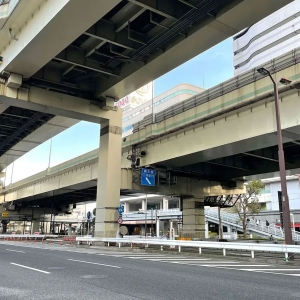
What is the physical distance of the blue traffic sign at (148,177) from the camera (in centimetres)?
2714

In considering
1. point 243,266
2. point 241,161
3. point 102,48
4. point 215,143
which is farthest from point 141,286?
point 241,161

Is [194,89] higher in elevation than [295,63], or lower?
higher

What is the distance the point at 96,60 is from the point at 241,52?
100 meters

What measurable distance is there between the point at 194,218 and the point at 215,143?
52.5 ft

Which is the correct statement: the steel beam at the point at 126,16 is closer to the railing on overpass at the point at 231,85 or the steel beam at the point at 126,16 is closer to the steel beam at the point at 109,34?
the steel beam at the point at 109,34

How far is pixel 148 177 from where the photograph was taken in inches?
1083

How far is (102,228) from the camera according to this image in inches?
988

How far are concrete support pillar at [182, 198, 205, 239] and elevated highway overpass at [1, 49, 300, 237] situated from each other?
15 cm

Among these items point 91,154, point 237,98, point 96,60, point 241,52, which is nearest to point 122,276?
point 237,98

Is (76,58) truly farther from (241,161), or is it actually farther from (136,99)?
(136,99)

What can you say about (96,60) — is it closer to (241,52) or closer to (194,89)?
(194,89)

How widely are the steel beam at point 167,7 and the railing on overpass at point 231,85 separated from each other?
5.80 meters

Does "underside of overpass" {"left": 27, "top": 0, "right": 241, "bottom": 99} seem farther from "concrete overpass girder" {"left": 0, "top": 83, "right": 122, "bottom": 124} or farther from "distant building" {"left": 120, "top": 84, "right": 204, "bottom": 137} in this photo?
"distant building" {"left": 120, "top": 84, "right": 204, "bottom": 137}

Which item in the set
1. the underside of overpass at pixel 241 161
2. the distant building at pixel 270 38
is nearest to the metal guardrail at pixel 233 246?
the underside of overpass at pixel 241 161
